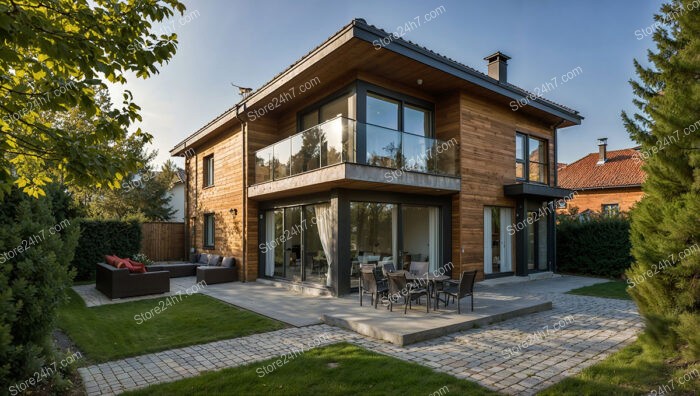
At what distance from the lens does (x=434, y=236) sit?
1177 centimetres

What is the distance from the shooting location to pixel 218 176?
1540 centimetres

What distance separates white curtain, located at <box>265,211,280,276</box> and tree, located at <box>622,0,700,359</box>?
9.83 metres

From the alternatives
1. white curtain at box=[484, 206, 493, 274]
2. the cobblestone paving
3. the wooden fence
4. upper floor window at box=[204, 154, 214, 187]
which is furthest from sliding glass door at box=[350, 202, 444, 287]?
the wooden fence

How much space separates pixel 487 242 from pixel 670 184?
7.66m

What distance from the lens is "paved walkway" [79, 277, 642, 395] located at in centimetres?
474

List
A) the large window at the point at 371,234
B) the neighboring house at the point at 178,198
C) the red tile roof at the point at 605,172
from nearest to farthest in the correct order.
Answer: the large window at the point at 371,234
the red tile roof at the point at 605,172
the neighboring house at the point at 178,198

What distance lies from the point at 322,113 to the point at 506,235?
24.6ft

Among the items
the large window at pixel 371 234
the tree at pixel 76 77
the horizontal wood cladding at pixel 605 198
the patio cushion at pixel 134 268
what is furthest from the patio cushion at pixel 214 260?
the horizontal wood cladding at pixel 605 198

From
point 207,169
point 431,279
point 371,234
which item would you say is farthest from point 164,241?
Result: point 431,279

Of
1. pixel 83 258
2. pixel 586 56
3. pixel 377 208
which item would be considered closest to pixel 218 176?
pixel 83 258

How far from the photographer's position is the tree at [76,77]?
10.4 feet

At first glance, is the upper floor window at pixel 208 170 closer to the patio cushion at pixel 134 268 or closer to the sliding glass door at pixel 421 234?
the patio cushion at pixel 134 268

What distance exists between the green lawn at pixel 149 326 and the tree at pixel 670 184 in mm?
5842

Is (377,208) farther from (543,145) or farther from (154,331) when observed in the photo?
(543,145)
